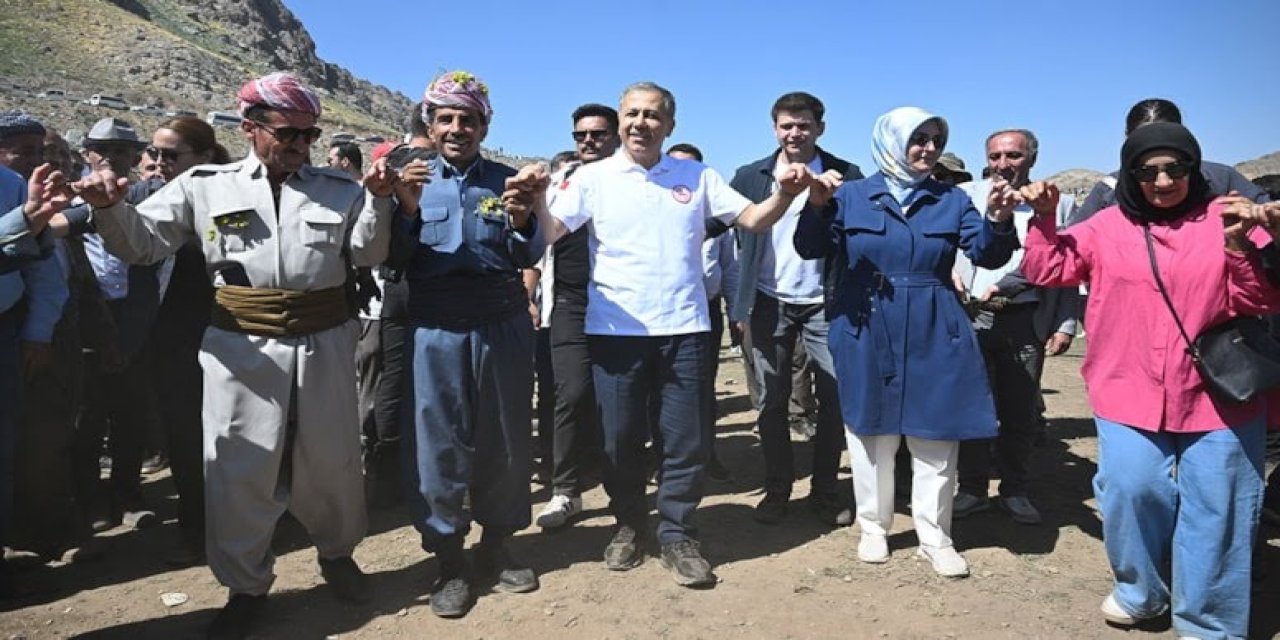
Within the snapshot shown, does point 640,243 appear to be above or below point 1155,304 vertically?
above

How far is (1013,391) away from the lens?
15.0 ft

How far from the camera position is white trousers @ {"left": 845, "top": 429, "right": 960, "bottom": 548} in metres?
3.82

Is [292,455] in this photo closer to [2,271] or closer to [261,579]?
[261,579]

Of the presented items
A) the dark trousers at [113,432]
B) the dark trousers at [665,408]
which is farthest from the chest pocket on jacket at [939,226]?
the dark trousers at [113,432]

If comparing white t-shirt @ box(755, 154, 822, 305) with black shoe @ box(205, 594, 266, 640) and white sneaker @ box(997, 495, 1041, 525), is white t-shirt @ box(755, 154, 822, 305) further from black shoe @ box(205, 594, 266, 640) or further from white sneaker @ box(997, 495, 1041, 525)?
black shoe @ box(205, 594, 266, 640)

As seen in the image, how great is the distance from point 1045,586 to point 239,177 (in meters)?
3.91

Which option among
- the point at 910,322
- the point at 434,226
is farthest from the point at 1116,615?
the point at 434,226

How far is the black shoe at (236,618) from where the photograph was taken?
318cm

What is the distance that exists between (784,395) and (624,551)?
133 centimetres

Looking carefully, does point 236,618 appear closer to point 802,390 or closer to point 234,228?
point 234,228

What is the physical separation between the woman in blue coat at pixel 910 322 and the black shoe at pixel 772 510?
0.69 m

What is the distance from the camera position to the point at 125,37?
51969 millimetres

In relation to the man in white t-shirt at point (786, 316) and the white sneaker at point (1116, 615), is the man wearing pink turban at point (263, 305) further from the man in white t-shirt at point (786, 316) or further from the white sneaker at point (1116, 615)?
the white sneaker at point (1116, 615)

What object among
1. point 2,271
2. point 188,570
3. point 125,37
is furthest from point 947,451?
point 125,37
